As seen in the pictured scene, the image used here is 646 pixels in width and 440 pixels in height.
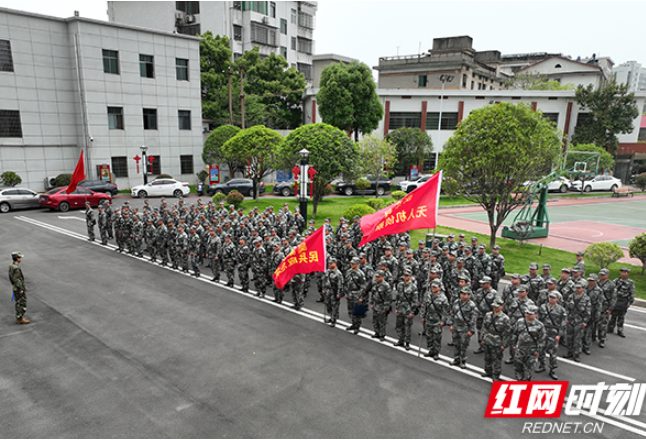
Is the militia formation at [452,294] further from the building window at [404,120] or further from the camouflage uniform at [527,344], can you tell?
the building window at [404,120]

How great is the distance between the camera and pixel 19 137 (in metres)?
30.8

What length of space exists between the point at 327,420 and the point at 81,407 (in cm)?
399

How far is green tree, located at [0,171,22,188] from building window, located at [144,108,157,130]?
1002 cm

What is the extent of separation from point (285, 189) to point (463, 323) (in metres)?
26.2

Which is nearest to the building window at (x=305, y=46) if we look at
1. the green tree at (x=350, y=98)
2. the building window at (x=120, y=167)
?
the green tree at (x=350, y=98)

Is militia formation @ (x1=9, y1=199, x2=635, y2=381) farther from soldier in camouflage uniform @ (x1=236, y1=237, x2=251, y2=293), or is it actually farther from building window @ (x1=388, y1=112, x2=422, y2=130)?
building window @ (x1=388, y1=112, x2=422, y2=130)

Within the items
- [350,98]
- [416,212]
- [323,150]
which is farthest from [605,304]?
[350,98]

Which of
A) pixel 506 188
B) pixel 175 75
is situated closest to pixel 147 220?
pixel 506 188

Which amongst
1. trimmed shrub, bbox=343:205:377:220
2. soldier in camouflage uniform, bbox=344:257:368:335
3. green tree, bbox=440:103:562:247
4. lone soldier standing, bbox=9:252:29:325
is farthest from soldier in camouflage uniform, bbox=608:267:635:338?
lone soldier standing, bbox=9:252:29:325

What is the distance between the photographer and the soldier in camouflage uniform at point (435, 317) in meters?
8.41

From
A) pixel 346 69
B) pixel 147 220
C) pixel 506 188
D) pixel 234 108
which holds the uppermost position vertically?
pixel 346 69

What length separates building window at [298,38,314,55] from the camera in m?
61.2

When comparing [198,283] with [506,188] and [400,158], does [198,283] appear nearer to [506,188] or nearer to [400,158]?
[506,188]

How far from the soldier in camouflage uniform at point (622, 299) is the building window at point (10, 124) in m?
36.7
